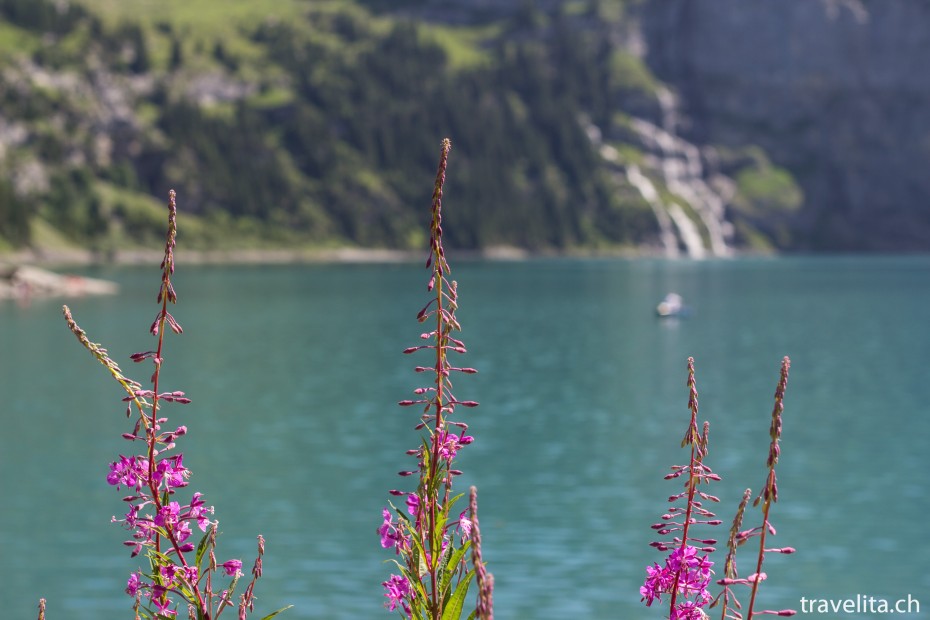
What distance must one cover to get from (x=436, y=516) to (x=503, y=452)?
52.7 metres

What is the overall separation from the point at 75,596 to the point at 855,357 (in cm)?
8218

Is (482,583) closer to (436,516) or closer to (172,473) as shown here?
(436,516)

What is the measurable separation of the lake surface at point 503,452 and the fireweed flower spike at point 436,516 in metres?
27.3

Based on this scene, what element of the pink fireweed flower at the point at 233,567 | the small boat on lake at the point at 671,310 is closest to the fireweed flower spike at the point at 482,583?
the pink fireweed flower at the point at 233,567

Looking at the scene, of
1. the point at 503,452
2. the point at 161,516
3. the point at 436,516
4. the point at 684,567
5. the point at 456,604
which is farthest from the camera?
the point at 503,452

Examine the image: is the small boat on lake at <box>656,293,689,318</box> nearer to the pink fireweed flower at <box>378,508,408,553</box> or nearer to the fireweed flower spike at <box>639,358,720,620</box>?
the pink fireweed flower at <box>378,508,408,553</box>

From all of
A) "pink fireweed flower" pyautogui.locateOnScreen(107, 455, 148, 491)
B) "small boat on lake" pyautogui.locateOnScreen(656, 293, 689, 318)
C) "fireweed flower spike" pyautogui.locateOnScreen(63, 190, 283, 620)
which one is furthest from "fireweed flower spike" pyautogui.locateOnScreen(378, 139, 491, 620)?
"small boat on lake" pyautogui.locateOnScreen(656, 293, 689, 318)

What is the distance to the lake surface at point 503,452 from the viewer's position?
126 ft

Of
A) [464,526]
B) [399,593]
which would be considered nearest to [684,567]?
[464,526]

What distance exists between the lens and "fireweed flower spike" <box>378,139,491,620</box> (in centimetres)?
677

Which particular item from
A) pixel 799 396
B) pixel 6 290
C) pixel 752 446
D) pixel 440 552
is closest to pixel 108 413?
pixel 752 446

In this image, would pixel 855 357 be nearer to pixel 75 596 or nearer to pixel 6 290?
pixel 75 596

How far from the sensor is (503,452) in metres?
59.6

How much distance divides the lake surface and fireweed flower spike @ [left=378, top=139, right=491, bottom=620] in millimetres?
27277
